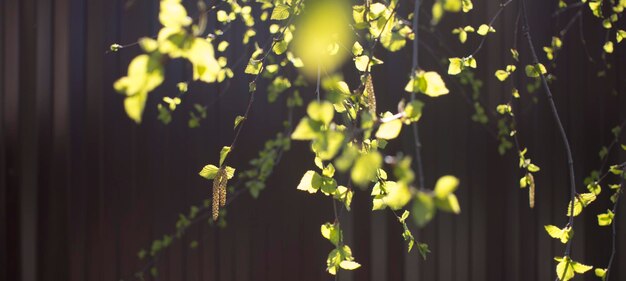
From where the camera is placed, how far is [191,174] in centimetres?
219

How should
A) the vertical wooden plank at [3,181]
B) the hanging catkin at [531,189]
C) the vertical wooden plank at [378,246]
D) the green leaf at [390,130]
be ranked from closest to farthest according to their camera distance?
the green leaf at [390,130]
the hanging catkin at [531,189]
the vertical wooden plank at [3,181]
the vertical wooden plank at [378,246]

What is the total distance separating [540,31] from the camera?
8.29 feet

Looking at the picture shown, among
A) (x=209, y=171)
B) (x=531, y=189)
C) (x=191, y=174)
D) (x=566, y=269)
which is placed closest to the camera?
(x=209, y=171)

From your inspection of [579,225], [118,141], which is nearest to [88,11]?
[118,141]

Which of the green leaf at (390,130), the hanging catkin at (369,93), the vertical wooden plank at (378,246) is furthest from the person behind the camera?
the vertical wooden plank at (378,246)

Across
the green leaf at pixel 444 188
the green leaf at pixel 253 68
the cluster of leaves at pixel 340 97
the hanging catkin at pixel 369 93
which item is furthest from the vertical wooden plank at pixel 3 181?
the green leaf at pixel 444 188

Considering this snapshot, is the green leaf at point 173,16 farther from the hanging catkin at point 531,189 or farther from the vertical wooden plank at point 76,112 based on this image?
the vertical wooden plank at point 76,112

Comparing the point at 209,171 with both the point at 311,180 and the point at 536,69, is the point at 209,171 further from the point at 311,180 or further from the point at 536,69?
the point at 536,69

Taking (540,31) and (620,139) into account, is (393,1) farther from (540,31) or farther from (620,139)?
(620,139)

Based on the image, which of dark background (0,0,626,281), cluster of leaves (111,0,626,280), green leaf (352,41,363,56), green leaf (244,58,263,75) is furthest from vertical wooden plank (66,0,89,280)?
green leaf (352,41,363,56)

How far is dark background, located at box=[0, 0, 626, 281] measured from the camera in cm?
209

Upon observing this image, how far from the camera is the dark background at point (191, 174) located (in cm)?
209

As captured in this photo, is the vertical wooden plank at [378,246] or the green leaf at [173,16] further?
the vertical wooden plank at [378,246]

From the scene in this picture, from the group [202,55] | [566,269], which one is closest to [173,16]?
[202,55]
